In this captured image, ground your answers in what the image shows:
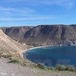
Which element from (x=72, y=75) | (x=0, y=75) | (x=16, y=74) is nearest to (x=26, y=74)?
(x=16, y=74)

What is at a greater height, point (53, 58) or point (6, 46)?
point (6, 46)

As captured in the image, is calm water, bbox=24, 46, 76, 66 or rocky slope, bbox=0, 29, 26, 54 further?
calm water, bbox=24, 46, 76, 66

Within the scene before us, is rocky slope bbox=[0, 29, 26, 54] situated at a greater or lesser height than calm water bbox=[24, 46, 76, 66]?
greater

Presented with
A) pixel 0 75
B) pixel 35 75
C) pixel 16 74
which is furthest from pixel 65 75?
pixel 0 75

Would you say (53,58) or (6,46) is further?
(53,58)

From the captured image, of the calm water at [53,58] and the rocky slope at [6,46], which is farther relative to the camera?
the calm water at [53,58]

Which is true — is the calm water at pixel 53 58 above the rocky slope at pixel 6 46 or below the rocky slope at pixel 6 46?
below

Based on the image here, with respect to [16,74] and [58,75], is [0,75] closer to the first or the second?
[16,74]

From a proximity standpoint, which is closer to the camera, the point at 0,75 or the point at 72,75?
the point at 0,75

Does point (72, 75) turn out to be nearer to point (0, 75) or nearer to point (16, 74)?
point (16, 74)
